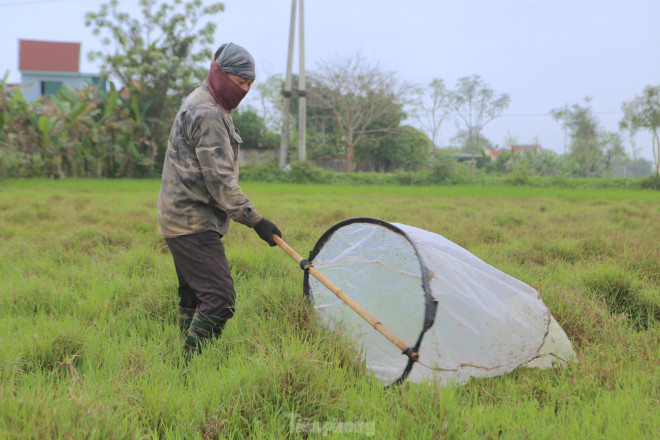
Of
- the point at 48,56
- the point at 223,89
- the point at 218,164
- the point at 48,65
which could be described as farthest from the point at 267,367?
the point at 48,56

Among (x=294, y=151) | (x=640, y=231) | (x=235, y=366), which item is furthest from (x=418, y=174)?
(x=235, y=366)

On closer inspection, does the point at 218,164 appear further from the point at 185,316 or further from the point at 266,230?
the point at 185,316

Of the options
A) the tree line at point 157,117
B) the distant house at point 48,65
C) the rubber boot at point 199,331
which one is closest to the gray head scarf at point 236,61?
the rubber boot at point 199,331

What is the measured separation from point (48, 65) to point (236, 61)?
122 ft

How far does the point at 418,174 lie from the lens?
75.3ft

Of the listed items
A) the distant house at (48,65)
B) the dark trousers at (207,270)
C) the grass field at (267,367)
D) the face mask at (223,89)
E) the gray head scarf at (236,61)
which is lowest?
the grass field at (267,367)

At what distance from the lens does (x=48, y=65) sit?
1316 inches

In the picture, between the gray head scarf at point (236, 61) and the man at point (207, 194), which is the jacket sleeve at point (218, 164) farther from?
the gray head scarf at point (236, 61)

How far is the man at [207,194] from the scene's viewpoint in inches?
96.1

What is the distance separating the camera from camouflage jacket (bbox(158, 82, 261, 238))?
2.43m

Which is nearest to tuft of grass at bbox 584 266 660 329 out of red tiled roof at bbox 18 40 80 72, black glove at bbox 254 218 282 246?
black glove at bbox 254 218 282 246

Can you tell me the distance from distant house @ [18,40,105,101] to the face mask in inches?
1374

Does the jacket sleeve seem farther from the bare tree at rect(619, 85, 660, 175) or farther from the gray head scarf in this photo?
the bare tree at rect(619, 85, 660, 175)

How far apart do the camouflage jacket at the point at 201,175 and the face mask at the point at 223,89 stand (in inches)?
1.5
